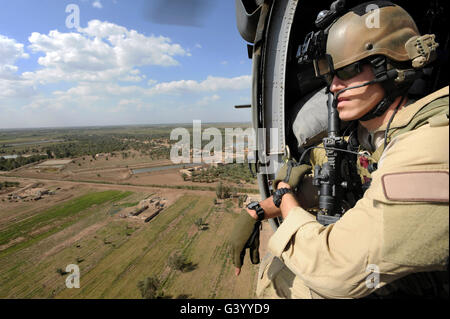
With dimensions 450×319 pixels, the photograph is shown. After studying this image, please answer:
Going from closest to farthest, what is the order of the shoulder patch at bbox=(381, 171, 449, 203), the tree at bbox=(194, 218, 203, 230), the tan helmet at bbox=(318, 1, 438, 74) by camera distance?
1. the shoulder patch at bbox=(381, 171, 449, 203)
2. the tan helmet at bbox=(318, 1, 438, 74)
3. the tree at bbox=(194, 218, 203, 230)

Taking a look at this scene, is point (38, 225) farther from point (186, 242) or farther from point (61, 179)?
point (61, 179)

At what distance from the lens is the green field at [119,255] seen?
580 inches

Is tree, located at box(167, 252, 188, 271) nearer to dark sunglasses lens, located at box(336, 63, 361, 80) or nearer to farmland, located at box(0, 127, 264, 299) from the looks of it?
farmland, located at box(0, 127, 264, 299)

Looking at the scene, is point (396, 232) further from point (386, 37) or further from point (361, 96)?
point (386, 37)

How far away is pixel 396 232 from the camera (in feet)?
3.03

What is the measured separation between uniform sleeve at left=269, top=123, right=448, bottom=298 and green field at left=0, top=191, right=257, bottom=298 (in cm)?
1436

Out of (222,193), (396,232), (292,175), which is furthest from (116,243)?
(396,232)

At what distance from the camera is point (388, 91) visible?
1650 millimetres

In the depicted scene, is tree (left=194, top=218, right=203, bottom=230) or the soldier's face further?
tree (left=194, top=218, right=203, bottom=230)

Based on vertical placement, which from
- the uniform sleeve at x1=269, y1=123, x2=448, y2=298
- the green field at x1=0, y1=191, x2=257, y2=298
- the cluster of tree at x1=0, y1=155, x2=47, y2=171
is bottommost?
the green field at x1=0, y1=191, x2=257, y2=298

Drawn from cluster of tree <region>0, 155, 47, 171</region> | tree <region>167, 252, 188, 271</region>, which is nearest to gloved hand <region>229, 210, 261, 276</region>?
tree <region>167, 252, 188, 271</region>

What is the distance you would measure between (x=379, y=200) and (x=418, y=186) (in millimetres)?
157

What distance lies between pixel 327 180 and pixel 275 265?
975 mm

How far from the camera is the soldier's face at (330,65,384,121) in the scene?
1.67 meters
